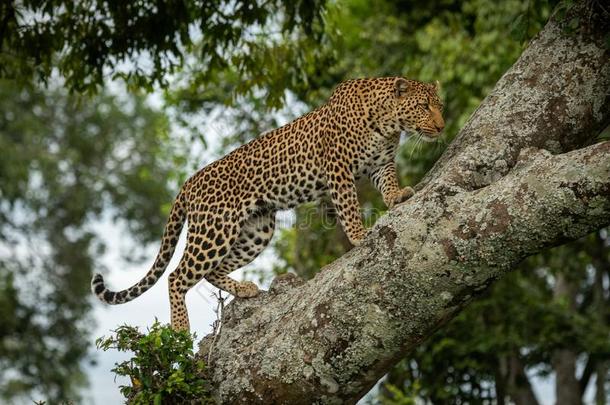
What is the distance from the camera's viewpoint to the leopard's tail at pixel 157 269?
850cm

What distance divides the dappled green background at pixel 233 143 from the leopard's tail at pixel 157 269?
5.43 feet

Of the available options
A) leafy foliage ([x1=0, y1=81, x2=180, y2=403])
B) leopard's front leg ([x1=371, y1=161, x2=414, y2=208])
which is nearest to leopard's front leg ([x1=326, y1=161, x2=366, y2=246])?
leopard's front leg ([x1=371, y1=161, x2=414, y2=208])

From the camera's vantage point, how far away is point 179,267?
8.34 m

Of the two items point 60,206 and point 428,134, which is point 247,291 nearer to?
point 428,134

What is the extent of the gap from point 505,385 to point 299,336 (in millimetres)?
9778

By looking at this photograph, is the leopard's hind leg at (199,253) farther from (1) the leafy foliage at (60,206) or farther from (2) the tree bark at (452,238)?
(1) the leafy foliage at (60,206)

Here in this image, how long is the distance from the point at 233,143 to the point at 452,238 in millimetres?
10983

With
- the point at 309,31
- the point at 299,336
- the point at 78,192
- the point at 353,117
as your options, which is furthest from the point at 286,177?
the point at 78,192

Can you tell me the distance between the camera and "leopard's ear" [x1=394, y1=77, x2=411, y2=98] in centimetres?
810

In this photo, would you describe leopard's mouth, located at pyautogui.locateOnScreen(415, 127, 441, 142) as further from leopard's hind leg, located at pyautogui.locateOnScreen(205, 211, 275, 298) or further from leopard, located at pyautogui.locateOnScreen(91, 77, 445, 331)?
leopard's hind leg, located at pyautogui.locateOnScreen(205, 211, 275, 298)

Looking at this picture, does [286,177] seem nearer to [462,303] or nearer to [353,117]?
[353,117]

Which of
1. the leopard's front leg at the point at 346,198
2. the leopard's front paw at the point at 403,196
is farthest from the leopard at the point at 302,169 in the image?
the leopard's front paw at the point at 403,196

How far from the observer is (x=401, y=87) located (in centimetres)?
811

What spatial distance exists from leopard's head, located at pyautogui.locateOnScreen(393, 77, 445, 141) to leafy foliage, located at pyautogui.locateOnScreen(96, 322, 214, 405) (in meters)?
2.61
